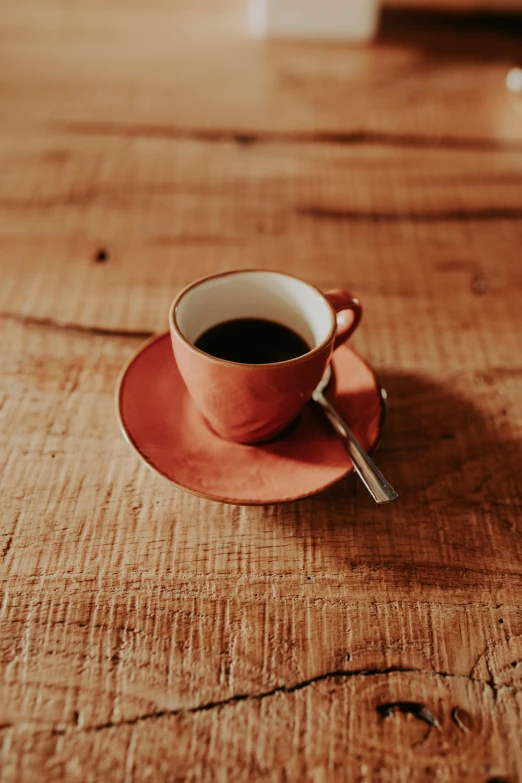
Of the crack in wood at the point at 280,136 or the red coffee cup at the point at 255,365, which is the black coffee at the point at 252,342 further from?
the crack in wood at the point at 280,136

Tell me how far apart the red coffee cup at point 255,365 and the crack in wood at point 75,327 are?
0.41 feet

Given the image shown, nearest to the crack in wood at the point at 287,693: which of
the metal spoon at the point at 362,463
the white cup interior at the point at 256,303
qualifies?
the metal spoon at the point at 362,463

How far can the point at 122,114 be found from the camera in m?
0.99

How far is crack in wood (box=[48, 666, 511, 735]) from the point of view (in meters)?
0.40

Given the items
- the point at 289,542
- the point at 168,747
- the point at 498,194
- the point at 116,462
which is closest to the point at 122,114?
the point at 498,194

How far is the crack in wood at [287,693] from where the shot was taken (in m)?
0.40

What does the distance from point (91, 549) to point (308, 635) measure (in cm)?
16


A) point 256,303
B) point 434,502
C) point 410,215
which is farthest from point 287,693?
point 410,215

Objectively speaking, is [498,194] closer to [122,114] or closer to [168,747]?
[122,114]

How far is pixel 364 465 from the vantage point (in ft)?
1.65

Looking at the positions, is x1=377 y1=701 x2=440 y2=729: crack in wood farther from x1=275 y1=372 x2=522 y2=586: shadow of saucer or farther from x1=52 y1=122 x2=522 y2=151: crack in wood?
x1=52 y1=122 x2=522 y2=151: crack in wood

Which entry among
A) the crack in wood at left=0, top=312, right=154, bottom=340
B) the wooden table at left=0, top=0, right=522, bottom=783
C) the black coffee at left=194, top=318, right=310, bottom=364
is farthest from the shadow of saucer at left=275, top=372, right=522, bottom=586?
the crack in wood at left=0, top=312, right=154, bottom=340

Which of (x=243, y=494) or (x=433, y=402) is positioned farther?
(x=433, y=402)

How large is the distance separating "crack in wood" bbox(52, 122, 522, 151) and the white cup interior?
0.46 m
